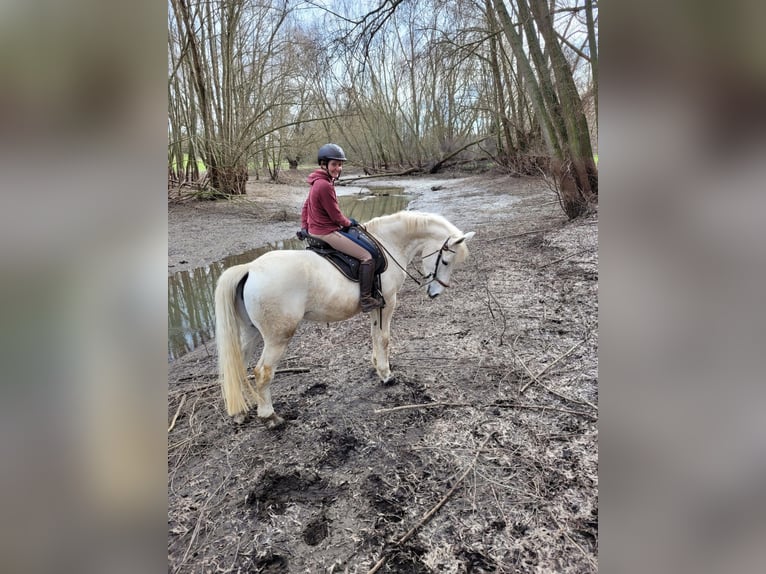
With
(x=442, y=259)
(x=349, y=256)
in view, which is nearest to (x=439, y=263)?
(x=442, y=259)

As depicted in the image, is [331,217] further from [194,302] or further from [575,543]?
[194,302]

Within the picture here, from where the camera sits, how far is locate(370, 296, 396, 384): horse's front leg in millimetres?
3650

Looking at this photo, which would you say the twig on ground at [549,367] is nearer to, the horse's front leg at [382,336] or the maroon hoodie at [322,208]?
the horse's front leg at [382,336]

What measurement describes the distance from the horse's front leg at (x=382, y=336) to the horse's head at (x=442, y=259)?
0.44 meters

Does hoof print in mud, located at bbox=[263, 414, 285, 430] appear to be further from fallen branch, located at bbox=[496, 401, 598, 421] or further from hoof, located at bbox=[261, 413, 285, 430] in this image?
fallen branch, located at bbox=[496, 401, 598, 421]

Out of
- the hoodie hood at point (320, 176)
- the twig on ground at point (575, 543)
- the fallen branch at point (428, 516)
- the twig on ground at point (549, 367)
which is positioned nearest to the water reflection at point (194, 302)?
Result: the hoodie hood at point (320, 176)

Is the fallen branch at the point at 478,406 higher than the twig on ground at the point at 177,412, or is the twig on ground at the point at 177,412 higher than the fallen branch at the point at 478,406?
the fallen branch at the point at 478,406

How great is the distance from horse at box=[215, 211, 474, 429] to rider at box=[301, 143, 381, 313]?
14 cm

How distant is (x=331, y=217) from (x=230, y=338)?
1.25 metres

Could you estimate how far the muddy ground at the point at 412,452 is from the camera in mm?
1988
